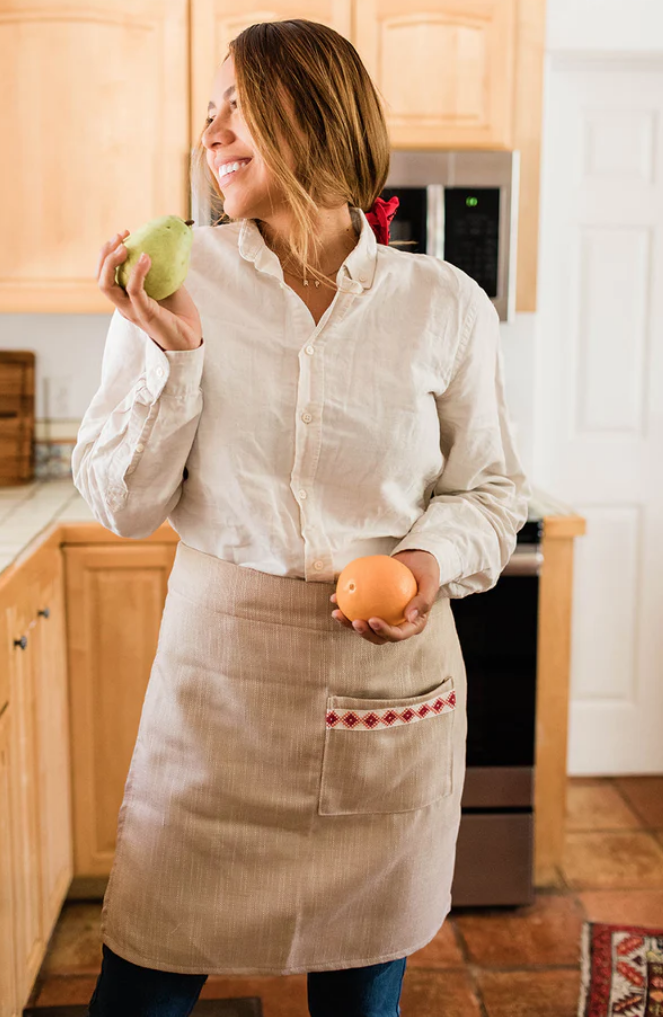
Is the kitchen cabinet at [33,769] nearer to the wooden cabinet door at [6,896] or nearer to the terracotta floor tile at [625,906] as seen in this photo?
the wooden cabinet door at [6,896]

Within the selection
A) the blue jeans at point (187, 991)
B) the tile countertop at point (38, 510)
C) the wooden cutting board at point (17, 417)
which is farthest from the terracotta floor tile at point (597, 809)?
the wooden cutting board at point (17, 417)

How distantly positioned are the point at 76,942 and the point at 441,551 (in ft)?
4.95

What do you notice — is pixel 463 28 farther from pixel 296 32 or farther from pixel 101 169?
pixel 296 32

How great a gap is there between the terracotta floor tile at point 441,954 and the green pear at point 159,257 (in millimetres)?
1573

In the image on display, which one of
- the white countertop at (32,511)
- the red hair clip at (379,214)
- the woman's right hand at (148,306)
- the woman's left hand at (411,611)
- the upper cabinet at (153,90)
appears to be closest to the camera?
the woman's right hand at (148,306)

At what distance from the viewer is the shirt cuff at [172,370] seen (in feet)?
3.37

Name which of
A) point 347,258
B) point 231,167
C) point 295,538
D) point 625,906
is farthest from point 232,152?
point 625,906

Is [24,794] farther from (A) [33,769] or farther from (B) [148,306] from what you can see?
(B) [148,306]

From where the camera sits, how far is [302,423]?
1.13 m

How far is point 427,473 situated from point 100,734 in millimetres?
1324

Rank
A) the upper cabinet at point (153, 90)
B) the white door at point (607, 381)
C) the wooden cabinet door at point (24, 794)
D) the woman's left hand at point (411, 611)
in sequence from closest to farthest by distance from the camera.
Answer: the woman's left hand at point (411, 611)
the wooden cabinet door at point (24, 794)
the upper cabinet at point (153, 90)
the white door at point (607, 381)

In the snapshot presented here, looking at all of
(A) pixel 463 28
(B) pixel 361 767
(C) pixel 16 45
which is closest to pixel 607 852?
(B) pixel 361 767

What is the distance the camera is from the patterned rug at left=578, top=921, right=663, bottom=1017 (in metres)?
1.94

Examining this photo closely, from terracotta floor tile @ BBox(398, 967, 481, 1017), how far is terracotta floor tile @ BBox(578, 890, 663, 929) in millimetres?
384
